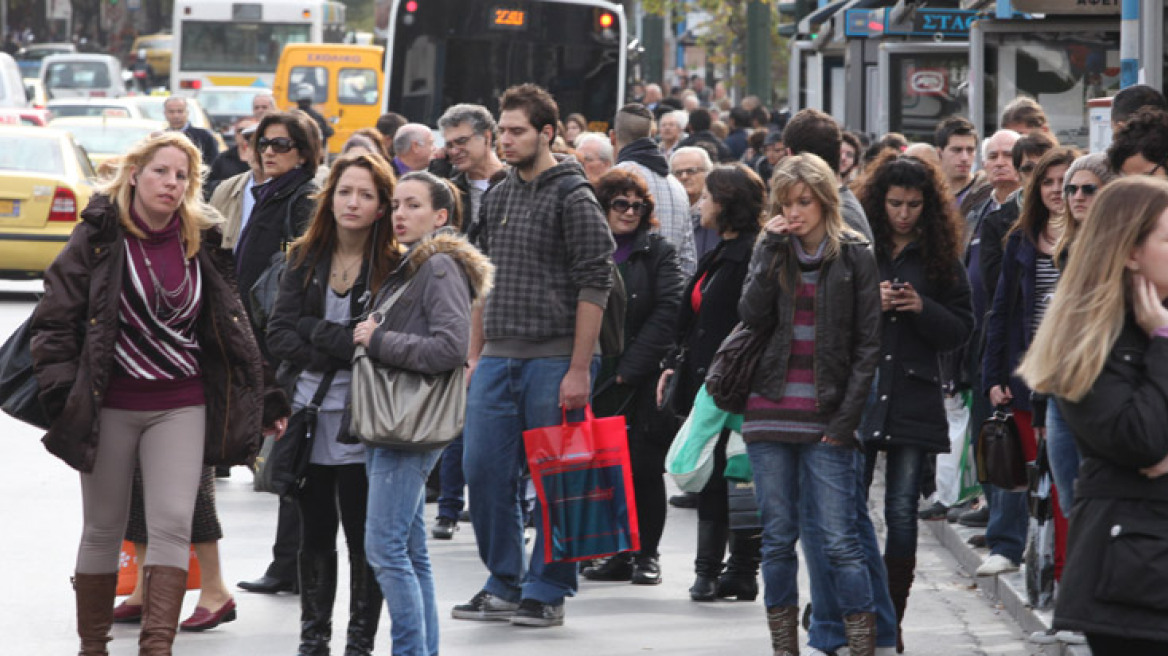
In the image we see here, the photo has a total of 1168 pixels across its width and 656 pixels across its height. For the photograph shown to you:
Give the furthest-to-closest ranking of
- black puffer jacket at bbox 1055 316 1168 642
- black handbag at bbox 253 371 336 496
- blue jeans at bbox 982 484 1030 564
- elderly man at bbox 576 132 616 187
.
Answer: elderly man at bbox 576 132 616 187, blue jeans at bbox 982 484 1030 564, black handbag at bbox 253 371 336 496, black puffer jacket at bbox 1055 316 1168 642

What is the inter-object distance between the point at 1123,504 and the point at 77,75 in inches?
1879

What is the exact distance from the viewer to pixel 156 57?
2527 inches

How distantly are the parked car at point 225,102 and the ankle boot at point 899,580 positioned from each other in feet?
106

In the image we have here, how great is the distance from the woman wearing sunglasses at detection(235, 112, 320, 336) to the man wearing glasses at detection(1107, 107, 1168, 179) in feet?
10.9

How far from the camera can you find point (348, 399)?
245 inches

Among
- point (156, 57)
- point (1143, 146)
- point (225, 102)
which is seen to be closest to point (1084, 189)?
point (1143, 146)

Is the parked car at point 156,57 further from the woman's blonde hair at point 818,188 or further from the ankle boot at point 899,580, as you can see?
the woman's blonde hair at point 818,188

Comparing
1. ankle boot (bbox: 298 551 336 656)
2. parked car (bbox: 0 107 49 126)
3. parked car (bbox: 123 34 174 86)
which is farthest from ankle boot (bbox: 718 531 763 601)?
parked car (bbox: 123 34 174 86)

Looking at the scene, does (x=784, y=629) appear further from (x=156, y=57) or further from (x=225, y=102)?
(x=156, y=57)

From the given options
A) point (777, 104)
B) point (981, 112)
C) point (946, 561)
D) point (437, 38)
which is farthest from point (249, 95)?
point (946, 561)

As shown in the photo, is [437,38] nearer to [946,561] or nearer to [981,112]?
[981,112]

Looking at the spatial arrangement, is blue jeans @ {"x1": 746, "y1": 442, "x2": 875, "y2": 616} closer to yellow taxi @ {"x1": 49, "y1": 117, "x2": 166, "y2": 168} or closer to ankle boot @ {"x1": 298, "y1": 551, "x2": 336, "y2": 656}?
ankle boot @ {"x1": 298, "y1": 551, "x2": 336, "y2": 656}

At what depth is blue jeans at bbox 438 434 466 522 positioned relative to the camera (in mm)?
9434

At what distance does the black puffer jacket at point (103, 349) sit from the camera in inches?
236
